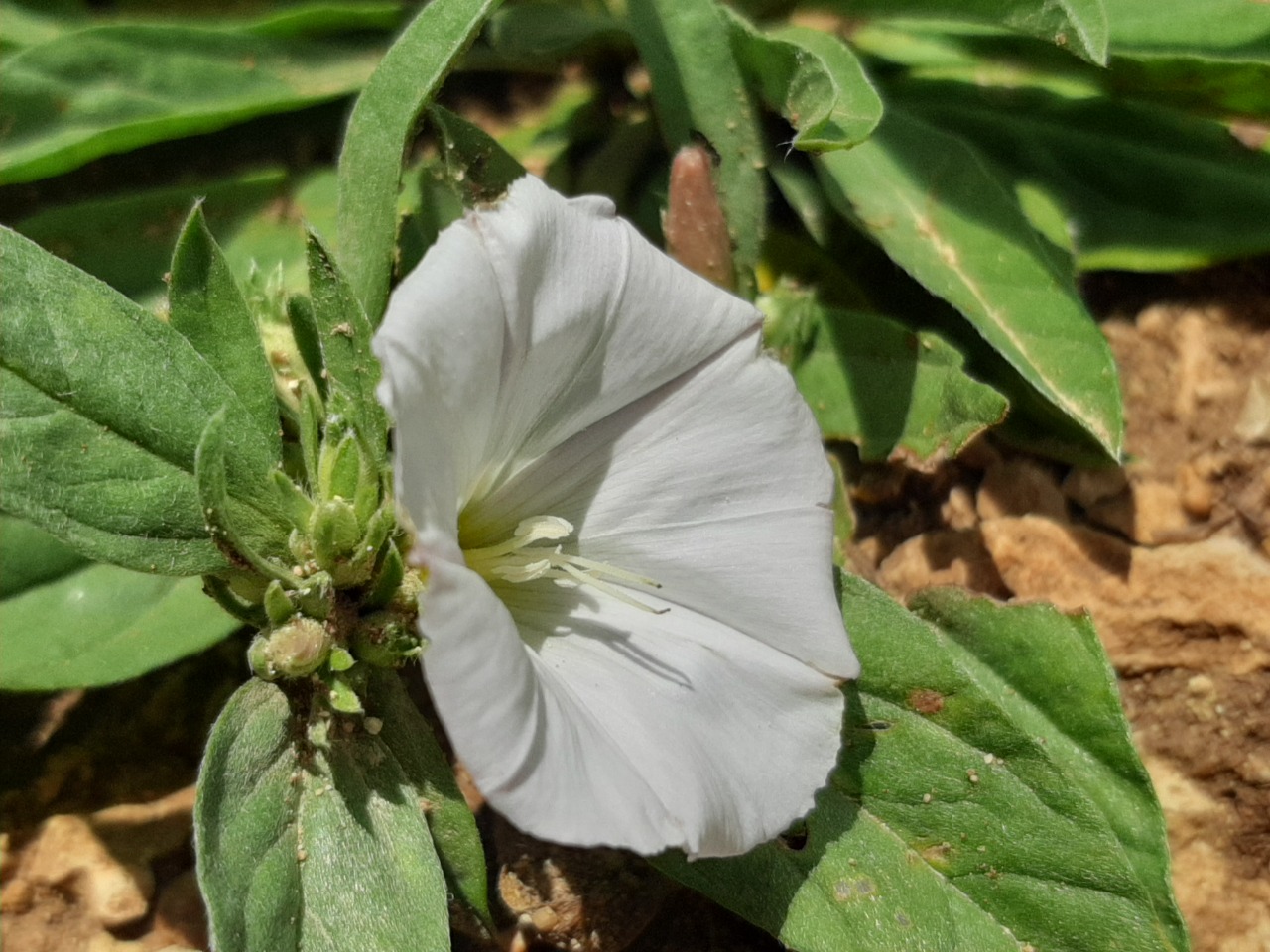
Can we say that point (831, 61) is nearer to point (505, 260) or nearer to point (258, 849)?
point (505, 260)

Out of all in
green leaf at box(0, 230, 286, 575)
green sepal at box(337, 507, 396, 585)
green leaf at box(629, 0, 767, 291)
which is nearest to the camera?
green leaf at box(0, 230, 286, 575)

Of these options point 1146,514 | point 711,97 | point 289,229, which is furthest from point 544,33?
point 1146,514

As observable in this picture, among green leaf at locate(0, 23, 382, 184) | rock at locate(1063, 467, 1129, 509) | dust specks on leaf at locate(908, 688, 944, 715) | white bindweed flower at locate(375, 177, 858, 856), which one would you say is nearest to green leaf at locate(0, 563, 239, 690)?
white bindweed flower at locate(375, 177, 858, 856)

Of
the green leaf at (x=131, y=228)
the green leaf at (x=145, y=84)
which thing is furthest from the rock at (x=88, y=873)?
the green leaf at (x=145, y=84)

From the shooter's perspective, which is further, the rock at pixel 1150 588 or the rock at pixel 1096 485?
the rock at pixel 1096 485

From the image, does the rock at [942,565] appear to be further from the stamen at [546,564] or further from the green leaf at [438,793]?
the green leaf at [438,793]

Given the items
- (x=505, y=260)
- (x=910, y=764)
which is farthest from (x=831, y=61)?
(x=910, y=764)

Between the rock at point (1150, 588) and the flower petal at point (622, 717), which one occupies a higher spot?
the flower petal at point (622, 717)

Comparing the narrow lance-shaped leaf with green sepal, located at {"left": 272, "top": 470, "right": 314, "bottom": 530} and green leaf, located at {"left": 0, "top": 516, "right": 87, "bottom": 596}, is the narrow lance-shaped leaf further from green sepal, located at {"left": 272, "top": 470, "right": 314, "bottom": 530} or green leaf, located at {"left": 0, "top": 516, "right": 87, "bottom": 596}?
green sepal, located at {"left": 272, "top": 470, "right": 314, "bottom": 530}
